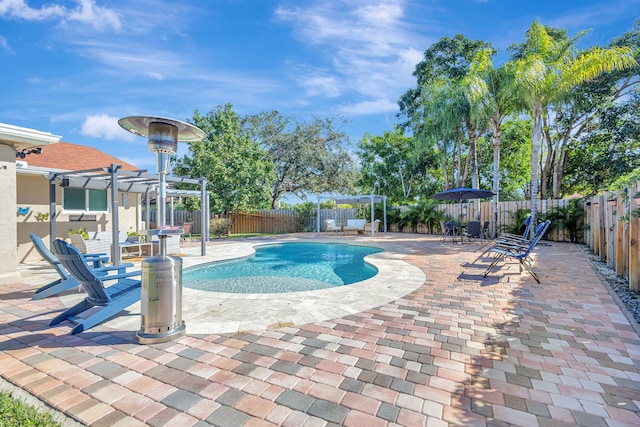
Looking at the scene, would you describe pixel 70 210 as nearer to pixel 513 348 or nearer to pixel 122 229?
pixel 122 229

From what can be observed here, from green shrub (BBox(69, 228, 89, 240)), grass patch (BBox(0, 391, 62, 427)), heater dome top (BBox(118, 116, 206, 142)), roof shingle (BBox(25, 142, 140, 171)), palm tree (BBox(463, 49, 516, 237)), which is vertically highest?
palm tree (BBox(463, 49, 516, 237))

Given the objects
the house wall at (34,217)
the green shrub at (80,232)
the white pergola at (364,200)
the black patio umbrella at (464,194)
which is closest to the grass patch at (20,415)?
the green shrub at (80,232)

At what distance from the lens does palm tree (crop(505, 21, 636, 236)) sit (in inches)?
434

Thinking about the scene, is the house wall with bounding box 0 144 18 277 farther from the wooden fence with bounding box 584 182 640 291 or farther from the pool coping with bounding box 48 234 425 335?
the wooden fence with bounding box 584 182 640 291

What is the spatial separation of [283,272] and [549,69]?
12.7 m

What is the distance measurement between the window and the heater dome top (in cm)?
832

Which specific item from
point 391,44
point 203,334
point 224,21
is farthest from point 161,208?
point 391,44

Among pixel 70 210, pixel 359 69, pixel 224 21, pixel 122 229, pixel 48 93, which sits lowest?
pixel 122 229

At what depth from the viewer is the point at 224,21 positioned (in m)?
8.95

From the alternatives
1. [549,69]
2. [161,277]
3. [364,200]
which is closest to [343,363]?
[161,277]

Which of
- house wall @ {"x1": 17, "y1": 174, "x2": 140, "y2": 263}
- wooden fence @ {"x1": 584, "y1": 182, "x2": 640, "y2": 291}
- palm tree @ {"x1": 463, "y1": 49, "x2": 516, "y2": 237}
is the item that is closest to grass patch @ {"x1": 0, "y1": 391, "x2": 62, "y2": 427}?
wooden fence @ {"x1": 584, "y1": 182, "x2": 640, "y2": 291}

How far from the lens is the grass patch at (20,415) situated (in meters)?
1.84

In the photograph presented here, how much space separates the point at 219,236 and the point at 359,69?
11749mm

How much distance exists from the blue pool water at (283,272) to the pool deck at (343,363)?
2.15 metres
